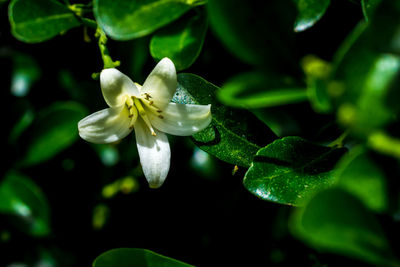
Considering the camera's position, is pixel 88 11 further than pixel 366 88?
Yes

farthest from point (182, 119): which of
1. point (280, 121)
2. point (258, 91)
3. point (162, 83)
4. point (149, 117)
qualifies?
point (258, 91)

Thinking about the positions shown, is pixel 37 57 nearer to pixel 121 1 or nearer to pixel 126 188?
pixel 126 188

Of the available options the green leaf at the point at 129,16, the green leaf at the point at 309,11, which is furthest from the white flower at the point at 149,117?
the green leaf at the point at 309,11

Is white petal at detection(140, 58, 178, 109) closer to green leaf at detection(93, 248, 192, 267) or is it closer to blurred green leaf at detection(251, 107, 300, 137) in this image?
blurred green leaf at detection(251, 107, 300, 137)

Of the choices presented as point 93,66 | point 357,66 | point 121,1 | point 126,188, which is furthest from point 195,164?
point 357,66

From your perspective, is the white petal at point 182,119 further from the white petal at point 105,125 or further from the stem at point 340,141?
the stem at point 340,141
